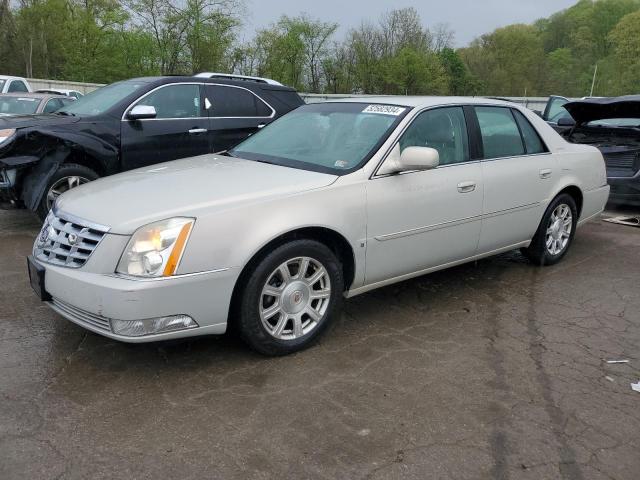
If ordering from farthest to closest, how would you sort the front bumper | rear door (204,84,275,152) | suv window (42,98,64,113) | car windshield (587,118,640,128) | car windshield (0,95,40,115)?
suv window (42,98,64,113) < car windshield (0,95,40,115) < car windshield (587,118,640,128) < rear door (204,84,275,152) < the front bumper

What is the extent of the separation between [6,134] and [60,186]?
0.73m

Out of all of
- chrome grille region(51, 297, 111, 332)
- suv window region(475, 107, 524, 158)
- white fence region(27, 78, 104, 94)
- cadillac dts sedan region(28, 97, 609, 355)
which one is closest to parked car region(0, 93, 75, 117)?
cadillac dts sedan region(28, 97, 609, 355)

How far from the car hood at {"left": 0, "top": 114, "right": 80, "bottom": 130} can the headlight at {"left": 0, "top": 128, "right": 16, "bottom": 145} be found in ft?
0.35

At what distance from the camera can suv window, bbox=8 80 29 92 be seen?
44.9 ft

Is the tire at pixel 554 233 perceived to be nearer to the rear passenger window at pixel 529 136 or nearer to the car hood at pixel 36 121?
the rear passenger window at pixel 529 136

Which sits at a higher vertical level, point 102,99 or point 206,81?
point 206,81

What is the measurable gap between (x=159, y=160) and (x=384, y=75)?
47.7 metres

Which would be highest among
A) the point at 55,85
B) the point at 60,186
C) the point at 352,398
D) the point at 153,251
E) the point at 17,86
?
the point at 55,85

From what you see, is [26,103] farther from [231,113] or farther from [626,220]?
[626,220]

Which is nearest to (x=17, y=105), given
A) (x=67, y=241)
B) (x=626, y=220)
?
(x=67, y=241)

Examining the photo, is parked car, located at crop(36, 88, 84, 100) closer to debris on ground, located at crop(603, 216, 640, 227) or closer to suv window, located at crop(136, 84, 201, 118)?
suv window, located at crop(136, 84, 201, 118)

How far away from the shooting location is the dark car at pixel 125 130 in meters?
5.91

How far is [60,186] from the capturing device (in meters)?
6.07

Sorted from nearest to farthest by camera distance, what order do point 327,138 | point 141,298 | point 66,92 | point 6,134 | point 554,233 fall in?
point 141,298
point 327,138
point 554,233
point 6,134
point 66,92
